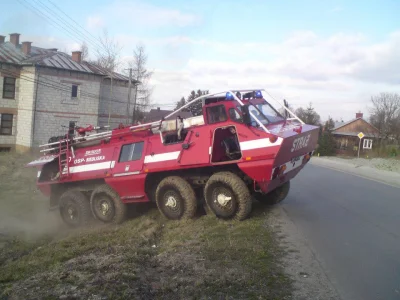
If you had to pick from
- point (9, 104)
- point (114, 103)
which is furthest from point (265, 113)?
point (114, 103)

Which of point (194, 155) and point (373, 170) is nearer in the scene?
point (194, 155)

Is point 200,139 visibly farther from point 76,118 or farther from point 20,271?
point 76,118

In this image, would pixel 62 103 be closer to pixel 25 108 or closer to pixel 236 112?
pixel 25 108

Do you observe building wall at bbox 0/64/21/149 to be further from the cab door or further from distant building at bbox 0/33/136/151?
the cab door

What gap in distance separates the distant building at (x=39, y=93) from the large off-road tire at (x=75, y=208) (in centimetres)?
2304

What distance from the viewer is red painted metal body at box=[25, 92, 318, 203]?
823 centimetres

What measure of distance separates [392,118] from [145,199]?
64540mm

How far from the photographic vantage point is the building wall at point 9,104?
33103mm

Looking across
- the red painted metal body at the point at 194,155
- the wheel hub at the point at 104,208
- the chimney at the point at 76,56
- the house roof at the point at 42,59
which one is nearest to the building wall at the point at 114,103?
the house roof at the point at 42,59

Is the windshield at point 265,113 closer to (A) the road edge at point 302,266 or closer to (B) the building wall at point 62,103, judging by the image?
(A) the road edge at point 302,266

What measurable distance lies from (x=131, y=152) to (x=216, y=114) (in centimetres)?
278

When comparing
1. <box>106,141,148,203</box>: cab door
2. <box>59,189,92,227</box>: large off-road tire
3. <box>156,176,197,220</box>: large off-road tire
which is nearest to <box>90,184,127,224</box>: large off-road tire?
<box>106,141,148,203</box>: cab door

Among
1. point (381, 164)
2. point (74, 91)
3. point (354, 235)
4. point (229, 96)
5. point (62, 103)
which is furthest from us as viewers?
point (74, 91)

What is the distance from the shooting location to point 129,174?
10398mm
